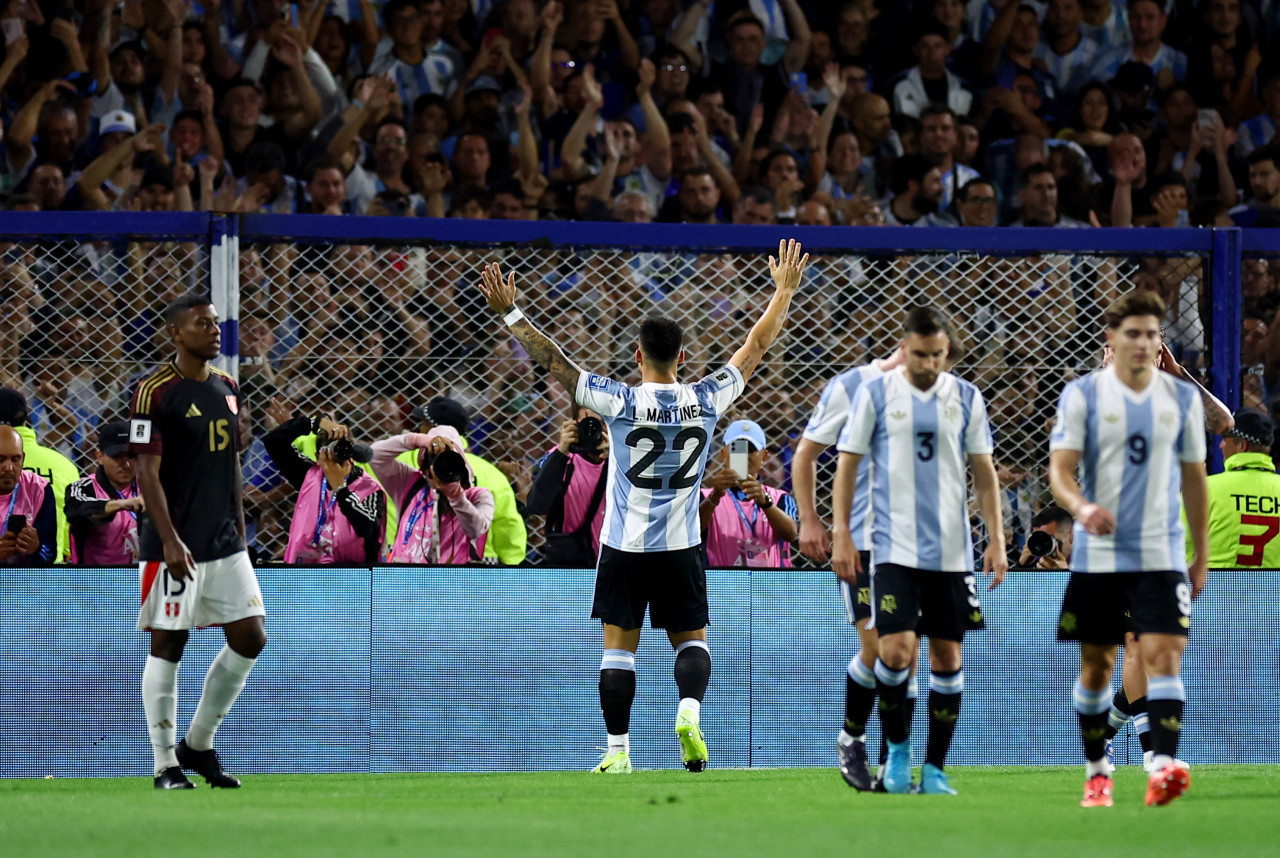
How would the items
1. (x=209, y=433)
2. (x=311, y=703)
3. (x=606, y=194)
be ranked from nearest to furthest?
(x=209, y=433)
(x=311, y=703)
(x=606, y=194)

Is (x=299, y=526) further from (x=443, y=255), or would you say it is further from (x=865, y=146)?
(x=865, y=146)

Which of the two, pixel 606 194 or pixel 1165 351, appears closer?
pixel 1165 351

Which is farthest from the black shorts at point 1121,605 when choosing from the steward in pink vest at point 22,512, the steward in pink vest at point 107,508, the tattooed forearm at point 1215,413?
the steward in pink vest at point 22,512

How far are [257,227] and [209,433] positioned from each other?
249 cm

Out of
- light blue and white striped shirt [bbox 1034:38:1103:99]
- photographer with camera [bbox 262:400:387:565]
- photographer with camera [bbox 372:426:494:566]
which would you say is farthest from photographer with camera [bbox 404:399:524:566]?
light blue and white striped shirt [bbox 1034:38:1103:99]

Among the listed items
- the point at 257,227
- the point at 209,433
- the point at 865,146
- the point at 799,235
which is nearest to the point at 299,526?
the point at 257,227

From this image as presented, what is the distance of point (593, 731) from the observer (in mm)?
9227

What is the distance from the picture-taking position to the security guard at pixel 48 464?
9.39 meters

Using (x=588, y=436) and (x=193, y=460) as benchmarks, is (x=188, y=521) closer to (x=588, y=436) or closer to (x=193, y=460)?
(x=193, y=460)

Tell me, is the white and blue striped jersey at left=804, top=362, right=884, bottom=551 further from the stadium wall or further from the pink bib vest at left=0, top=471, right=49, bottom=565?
the pink bib vest at left=0, top=471, right=49, bottom=565

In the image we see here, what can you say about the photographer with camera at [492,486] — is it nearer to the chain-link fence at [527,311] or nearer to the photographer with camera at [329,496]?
the chain-link fence at [527,311]

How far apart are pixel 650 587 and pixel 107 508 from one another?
305 centimetres

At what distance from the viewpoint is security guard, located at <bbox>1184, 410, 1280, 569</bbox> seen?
954 cm

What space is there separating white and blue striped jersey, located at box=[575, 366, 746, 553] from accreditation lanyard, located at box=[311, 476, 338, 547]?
2165mm
